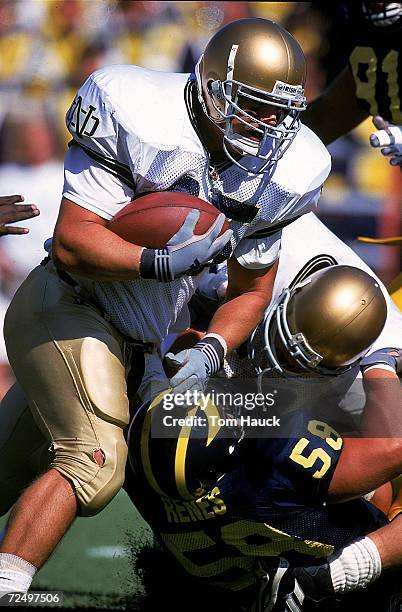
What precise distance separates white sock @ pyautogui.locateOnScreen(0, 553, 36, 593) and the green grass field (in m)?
0.68

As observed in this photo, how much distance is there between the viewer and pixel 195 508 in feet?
8.50

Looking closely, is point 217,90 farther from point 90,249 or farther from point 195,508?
point 195,508

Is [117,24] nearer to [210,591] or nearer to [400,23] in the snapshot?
[400,23]

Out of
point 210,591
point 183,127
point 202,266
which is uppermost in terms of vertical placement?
point 183,127

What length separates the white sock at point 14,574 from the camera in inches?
89.0

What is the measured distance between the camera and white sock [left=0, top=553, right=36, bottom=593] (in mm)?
2260

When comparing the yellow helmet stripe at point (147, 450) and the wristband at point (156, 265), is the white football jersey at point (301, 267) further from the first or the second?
the wristband at point (156, 265)

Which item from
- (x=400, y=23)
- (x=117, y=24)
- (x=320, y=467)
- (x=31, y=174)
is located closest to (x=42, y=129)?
(x=31, y=174)

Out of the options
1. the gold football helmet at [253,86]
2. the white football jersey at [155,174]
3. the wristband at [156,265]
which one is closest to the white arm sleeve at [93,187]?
the white football jersey at [155,174]

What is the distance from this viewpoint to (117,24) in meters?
4.54

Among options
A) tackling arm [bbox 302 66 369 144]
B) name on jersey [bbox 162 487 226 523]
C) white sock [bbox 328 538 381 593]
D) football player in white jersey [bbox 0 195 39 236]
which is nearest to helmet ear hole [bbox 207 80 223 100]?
football player in white jersey [bbox 0 195 39 236]

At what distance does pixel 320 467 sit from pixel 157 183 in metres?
0.80

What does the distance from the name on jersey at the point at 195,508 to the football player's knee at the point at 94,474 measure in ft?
0.75

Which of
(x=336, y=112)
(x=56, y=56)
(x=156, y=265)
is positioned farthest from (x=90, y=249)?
(x=56, y=56)
